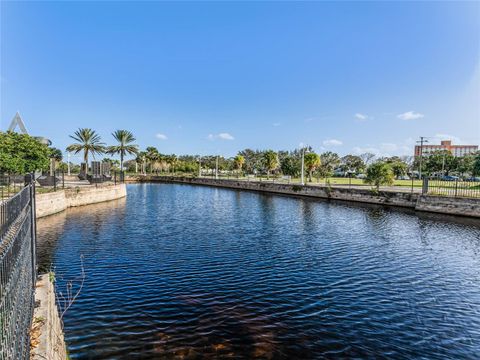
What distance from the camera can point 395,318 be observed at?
888cm

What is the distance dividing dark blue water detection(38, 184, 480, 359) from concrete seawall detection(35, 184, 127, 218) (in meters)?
4.80

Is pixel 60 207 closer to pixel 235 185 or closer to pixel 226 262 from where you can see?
pixel 226 262

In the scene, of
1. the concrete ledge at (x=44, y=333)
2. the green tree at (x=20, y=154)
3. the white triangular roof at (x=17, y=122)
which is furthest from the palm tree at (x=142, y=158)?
the concrete ledge at (x=44, y=333)

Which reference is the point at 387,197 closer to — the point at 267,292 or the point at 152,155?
the point at 267,292

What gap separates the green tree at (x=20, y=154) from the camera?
32753 mm

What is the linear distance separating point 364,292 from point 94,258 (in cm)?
1177

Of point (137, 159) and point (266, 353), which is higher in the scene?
point (137, 159)

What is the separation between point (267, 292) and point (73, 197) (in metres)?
28.1

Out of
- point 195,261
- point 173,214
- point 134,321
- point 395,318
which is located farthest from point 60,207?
point 395,318

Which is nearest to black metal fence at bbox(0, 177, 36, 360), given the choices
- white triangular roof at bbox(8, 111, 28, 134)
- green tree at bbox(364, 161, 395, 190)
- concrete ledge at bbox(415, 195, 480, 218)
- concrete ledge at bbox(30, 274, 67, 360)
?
concrete ledge at bbox(30, 274, 67, 360)

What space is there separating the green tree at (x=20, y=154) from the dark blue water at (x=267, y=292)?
17.0 meters

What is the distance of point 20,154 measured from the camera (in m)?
36.8

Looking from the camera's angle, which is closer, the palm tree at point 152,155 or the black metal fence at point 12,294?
the black metal fence at point 12,294

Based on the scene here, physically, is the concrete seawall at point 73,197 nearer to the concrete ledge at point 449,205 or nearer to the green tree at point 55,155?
the green tree at point 55,155
